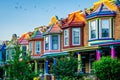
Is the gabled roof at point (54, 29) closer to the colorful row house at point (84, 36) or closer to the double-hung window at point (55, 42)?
the colorful row house at point (84, 36)

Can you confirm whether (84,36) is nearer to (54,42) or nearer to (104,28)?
(104,28)

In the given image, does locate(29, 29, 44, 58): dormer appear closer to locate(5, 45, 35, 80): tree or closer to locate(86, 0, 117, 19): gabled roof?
locate(86, 0, 117, 19): gabled roof

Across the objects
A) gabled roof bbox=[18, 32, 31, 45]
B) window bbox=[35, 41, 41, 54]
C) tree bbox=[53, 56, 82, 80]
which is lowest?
tree bbox=[53, 56, 82, 80]

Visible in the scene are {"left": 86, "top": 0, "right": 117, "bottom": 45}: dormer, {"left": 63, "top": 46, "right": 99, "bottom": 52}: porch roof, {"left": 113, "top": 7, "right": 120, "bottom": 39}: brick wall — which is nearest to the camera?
{"left": 63, "top": 46, "right": 99, "bottom": 52}: porch roof

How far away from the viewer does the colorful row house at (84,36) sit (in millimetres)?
38094

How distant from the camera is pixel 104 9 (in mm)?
39125

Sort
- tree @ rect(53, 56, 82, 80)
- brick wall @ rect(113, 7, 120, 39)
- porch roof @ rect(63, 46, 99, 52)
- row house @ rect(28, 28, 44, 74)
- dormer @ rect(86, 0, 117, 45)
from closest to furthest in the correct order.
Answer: tree @ rect(53, 56, 82, 80)
porch roof @ rect(63, 46, 99, 52)
brick wall @ rect(113, 7, 120, 39)
dormer @ rect(86, 0, 117, 45)
row house @ rect(28, 28, 44, 74)

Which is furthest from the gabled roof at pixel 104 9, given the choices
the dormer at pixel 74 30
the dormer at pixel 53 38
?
the dormer at pixel 53 38

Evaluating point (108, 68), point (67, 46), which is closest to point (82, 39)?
point (67, 46)

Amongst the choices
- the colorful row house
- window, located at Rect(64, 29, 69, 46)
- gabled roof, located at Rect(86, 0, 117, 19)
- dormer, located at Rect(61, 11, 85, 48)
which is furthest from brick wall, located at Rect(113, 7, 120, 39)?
window, located at Rect(64, 29, 69, 46)

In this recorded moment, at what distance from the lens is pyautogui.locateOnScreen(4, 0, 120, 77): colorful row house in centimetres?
3809

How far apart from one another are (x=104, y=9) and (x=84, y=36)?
191 inches

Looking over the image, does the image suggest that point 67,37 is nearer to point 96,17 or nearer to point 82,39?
point 82,39

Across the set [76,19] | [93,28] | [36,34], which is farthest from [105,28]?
[36,34]
